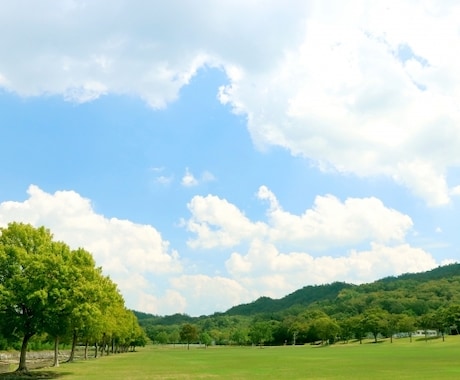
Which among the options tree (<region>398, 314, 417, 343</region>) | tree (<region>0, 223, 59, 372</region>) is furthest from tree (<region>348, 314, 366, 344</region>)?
tree (<region>0, 223, 59, 372</region>)

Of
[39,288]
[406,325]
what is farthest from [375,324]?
[39,288]

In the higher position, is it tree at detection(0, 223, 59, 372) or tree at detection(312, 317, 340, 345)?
tree at detection(0, 223, 59, 372)

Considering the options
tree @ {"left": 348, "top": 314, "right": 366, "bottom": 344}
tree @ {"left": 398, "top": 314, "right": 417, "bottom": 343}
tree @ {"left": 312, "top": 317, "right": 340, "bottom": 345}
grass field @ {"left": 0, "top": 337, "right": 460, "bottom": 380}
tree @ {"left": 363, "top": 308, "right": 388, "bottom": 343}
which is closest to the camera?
grass field @ {"left": 0, "top": 337, "right": 460, "bottom": 380}

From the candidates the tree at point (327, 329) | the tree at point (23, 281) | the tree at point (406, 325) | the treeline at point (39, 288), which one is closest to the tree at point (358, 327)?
the tree at point (327, 329)

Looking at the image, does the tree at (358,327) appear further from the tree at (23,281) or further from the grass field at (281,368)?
the tree at (23,281)

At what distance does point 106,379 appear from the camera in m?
40.0

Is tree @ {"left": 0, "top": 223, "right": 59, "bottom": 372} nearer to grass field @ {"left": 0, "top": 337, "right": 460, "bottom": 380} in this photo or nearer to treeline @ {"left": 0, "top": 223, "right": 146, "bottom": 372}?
treeline @ {"left": 0, "top": 223, "right": 146, "bottom": 372}

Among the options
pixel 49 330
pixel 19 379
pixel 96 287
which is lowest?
pixel 19 379

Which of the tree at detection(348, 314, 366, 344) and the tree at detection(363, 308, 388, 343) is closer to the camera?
the tree at detection(363, 308, 388, 343)

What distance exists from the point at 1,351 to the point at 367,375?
11004 centimetres

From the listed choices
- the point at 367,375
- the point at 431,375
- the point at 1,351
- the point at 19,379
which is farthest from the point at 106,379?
the point at 1,351

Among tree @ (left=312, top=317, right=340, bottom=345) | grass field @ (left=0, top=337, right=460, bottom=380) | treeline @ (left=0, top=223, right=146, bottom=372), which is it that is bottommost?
grass field @ (left=0, top=337, right=460, bottom=380)

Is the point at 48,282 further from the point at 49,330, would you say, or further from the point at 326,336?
the point at 326,336

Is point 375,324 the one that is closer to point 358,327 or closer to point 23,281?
point 358,327
